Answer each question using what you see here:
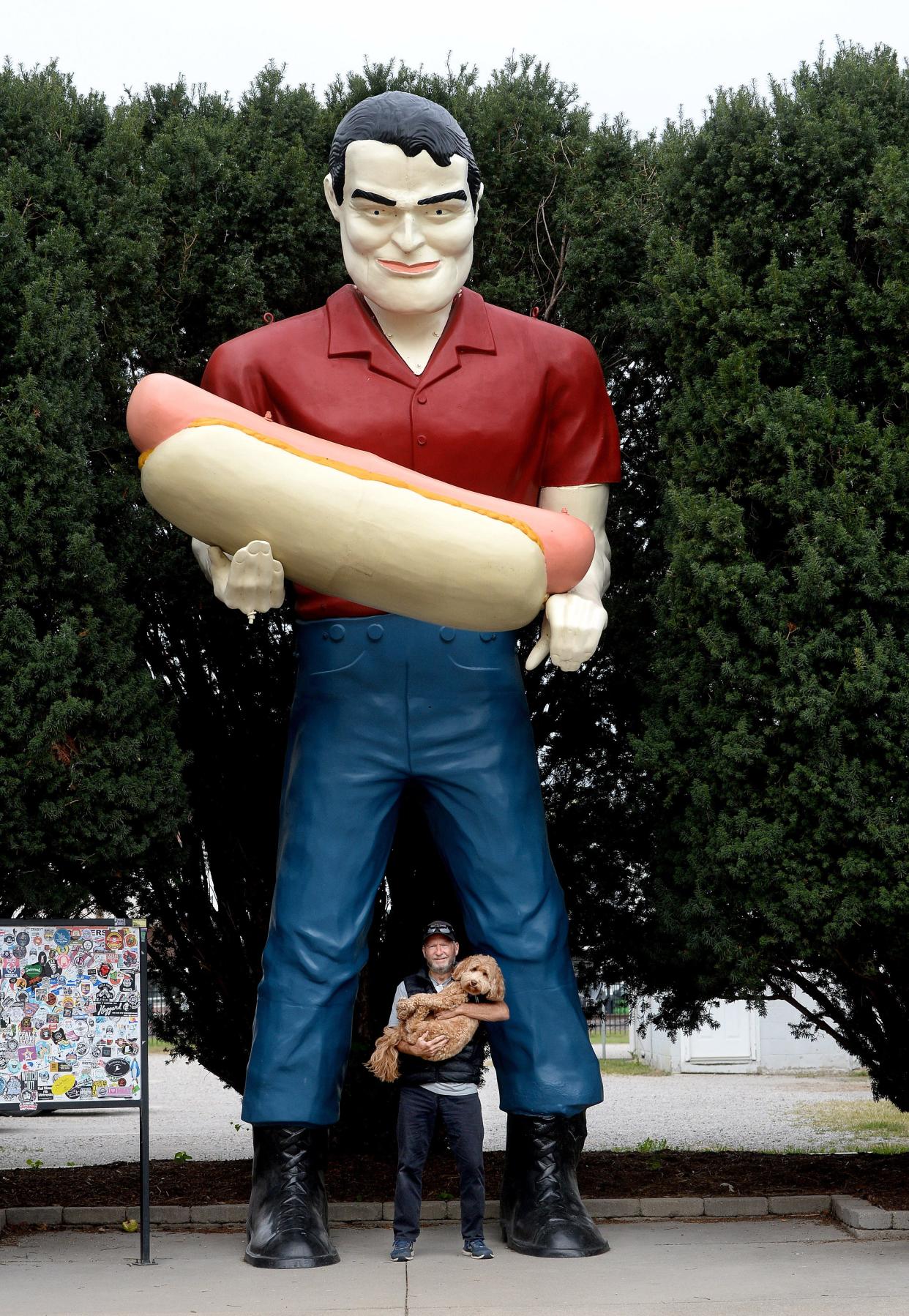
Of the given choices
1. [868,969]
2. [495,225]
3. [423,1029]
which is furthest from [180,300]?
[868,969]

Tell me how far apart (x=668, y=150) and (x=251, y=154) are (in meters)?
2.09

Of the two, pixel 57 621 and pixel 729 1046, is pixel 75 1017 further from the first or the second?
pixel 729 1046

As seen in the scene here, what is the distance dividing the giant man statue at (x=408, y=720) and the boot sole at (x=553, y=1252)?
12 millimetres

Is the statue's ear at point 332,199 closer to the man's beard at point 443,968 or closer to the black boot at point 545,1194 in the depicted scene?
the man's beard at point 443,968

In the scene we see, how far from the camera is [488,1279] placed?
5.00 m

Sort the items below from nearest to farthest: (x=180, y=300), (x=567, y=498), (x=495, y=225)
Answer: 1. (x=567, y=498)
2. (x=180, y=300)
3. (x=495, y=225)

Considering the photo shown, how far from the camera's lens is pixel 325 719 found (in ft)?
18.6

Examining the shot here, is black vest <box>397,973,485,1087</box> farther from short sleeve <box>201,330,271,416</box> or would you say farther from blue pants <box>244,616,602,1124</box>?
short sleeve <box>201,330,271,416</box>

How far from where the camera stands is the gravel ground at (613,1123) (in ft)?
34.9

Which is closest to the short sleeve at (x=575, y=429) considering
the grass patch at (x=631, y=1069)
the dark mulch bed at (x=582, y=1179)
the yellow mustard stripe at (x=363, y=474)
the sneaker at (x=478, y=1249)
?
the yellow mustard stripe at (x=363, y=474)

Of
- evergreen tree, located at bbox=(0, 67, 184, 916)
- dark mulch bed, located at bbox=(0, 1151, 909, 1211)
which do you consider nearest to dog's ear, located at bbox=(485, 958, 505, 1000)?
evergreen tree, located at bbox=(0, 67, 184, 916)

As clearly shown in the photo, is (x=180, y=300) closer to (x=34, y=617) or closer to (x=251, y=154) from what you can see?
(x=251, y=154)

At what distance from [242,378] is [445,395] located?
0.83 m

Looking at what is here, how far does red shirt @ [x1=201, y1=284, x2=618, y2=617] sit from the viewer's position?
18.4ft
